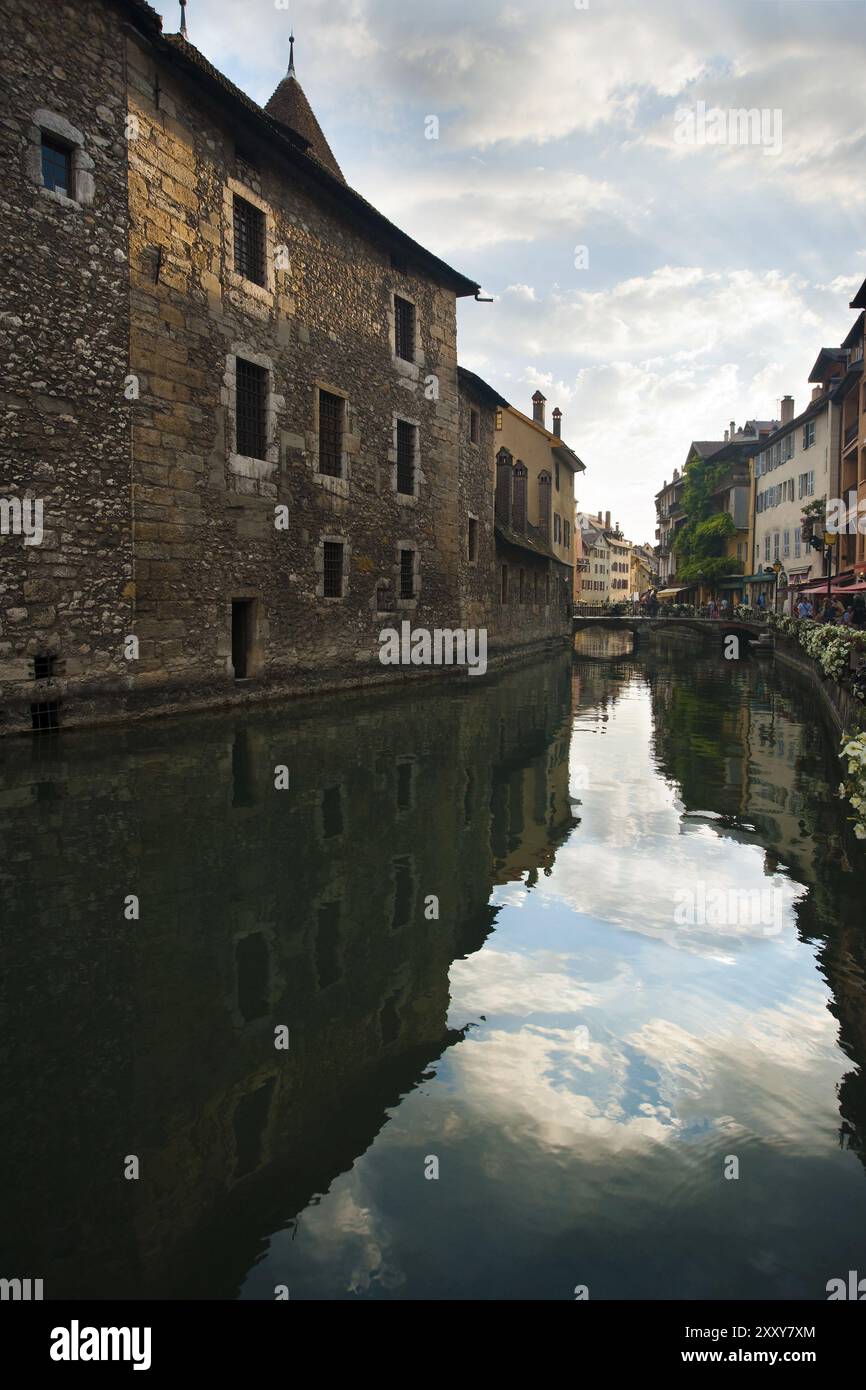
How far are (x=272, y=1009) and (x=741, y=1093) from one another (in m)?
2.17

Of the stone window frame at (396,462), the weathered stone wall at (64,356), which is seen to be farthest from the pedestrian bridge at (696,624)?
the weathered stone wall at (64,356)

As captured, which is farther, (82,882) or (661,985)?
(82,882)

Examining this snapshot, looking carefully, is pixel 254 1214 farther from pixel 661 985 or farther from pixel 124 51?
pixel 124 51

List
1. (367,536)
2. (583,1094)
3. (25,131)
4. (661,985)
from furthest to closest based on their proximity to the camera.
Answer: (367,536), (25,131), (661,985), (583,1094)

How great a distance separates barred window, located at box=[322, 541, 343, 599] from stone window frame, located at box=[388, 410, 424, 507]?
3.08 meters

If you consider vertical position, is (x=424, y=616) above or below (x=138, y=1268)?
above

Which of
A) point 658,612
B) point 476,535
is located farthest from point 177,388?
point 658,612

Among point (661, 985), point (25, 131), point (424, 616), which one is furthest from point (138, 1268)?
point (424, 616)

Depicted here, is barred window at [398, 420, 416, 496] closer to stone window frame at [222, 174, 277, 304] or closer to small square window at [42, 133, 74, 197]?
stone window frame at [222, 174, 277, 304]

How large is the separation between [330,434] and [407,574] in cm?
450

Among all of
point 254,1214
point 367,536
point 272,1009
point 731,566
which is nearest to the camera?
point 254,1214

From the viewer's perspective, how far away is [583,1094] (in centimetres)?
355

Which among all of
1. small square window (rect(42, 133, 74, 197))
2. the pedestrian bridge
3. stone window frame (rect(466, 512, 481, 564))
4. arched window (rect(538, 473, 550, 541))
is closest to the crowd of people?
the pedestrian bridge
